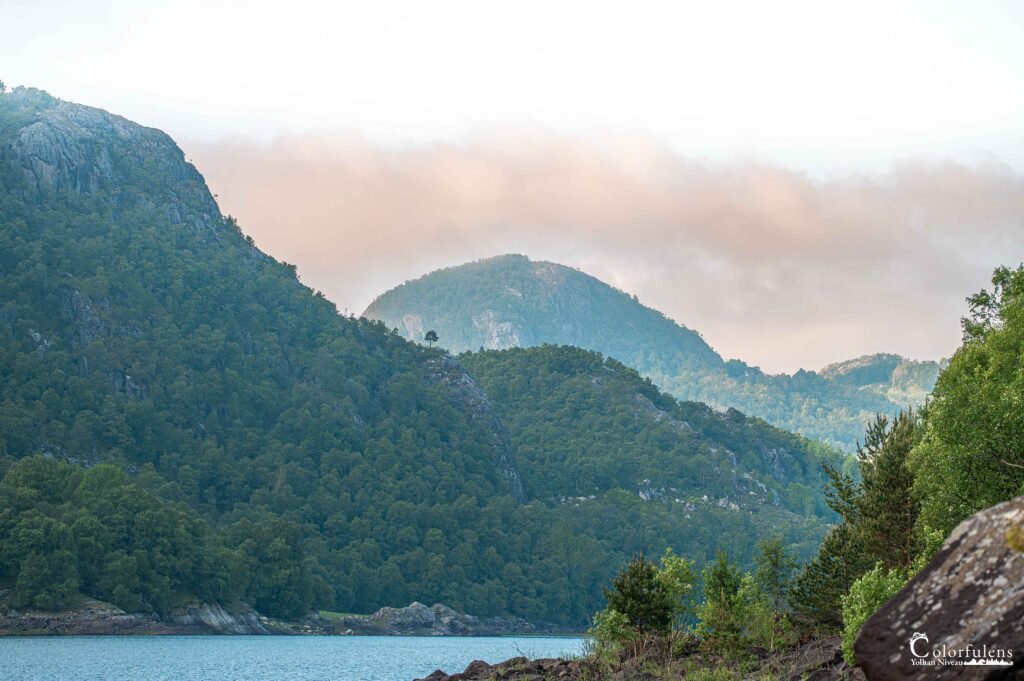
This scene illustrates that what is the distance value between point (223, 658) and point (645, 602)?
6628 cm

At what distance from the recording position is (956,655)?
677 inches

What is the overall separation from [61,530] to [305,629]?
4570 cm

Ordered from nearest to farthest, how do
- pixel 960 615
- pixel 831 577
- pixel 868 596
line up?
pixel 960 615, pixel 868 596, pixel 831 577

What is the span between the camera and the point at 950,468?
44875mm

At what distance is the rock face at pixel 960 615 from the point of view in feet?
55.9

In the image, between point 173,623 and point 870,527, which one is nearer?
point 870,527

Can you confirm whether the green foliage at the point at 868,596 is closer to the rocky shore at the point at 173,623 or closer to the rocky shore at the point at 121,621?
the rocky shore at the point at 173,623

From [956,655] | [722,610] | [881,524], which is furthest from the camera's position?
[881,524]

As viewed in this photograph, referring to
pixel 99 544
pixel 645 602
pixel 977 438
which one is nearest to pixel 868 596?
pixel 977 438

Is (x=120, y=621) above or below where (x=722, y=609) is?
below

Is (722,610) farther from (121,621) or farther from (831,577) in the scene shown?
(121,621)

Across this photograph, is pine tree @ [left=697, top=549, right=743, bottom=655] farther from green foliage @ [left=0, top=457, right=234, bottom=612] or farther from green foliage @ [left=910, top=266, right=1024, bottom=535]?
green foliage @ [left=0, top=457, right=234, bottom=612]

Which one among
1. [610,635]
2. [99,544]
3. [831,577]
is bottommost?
[610,635]

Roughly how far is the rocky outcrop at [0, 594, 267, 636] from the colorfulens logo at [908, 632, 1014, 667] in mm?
139100
